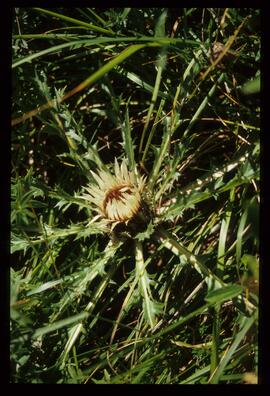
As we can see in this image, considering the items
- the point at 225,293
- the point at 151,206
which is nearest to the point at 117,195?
the point at 151,206

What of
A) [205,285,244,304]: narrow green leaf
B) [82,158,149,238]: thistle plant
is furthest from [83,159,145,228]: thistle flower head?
[205,285,244,304]: narrow green leaf

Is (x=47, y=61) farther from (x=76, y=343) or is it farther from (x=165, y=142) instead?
(x=76, y=343)

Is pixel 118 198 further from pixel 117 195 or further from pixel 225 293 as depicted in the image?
pixel 225 293

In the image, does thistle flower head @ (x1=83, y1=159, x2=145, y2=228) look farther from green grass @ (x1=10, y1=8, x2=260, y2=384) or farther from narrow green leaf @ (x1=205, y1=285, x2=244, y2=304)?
narrow green leaf @ (x1=205, y1=285, x2=244, y2=304)

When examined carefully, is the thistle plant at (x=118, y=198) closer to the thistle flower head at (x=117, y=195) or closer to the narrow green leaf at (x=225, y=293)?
the thistle flower head at (x=117, y=195)

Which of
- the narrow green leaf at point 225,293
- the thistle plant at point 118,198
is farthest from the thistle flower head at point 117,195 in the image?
the narrow green leaf at point 225,293
